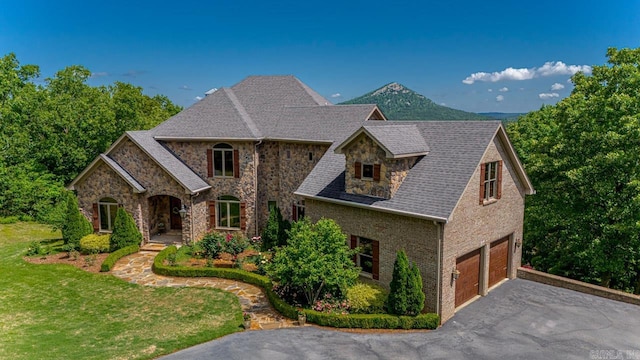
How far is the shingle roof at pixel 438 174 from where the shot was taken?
15891mm

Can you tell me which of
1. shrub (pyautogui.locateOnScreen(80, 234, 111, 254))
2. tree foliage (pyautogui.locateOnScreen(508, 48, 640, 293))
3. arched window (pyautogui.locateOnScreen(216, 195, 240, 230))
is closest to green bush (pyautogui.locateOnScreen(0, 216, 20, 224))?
shrub (pyautogui.locateOnScreen(80, 234, 111, 254))

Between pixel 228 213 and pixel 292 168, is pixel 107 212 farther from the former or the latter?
pixel 292 168

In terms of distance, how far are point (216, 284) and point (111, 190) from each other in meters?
9.73

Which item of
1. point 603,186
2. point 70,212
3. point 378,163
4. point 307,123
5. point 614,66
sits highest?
point 614,66

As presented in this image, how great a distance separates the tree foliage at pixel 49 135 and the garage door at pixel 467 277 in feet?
109

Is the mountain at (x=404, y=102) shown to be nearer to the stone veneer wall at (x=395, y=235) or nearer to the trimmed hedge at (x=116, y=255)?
the trimmed hedge at (x=116, y=255)

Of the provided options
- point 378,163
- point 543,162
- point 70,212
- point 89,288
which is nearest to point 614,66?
point 543,162

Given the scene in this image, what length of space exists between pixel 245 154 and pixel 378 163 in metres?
10.6

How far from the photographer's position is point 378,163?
17500mm

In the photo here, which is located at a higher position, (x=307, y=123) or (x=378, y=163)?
(x=307, y=123)

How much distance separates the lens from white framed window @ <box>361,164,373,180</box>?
17.9 meters

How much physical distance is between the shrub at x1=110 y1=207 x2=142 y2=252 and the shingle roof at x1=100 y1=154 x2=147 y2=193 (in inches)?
57.4

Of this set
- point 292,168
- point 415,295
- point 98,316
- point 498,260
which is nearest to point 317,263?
point 415,295

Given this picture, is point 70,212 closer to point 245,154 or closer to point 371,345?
point 245,154
